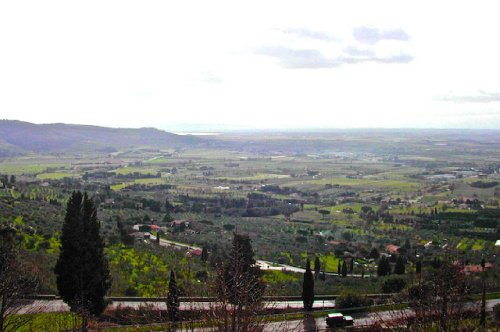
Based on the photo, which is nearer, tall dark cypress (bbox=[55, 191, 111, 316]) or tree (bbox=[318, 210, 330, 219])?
tall dark cypress (bbox=[55, 191, 111, 316])

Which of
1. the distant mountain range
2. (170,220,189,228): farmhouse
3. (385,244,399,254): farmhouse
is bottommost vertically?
(385,244,399,254): farmhouse

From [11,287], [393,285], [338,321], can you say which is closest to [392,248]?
[393,285]

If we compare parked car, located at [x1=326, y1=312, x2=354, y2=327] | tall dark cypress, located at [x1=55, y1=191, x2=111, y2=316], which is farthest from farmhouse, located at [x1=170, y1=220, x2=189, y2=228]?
parked car, located at [x1=326, y1=312, x2=354, y2=327]

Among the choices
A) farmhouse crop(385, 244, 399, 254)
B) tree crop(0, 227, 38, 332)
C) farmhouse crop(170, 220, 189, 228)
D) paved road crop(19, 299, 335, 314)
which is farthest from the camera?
farmhouse crop(170, 220, 189, 228)

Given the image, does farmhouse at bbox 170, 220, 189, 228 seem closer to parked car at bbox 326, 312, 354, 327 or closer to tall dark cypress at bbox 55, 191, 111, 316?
tall dark cypress at bbox 55, 191, 111, 316

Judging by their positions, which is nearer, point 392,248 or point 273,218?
point 392,248

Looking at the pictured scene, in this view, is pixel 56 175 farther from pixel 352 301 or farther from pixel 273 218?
pixel 352 301

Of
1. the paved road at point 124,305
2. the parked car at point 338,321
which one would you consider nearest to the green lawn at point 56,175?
the paved road at point 124,305
